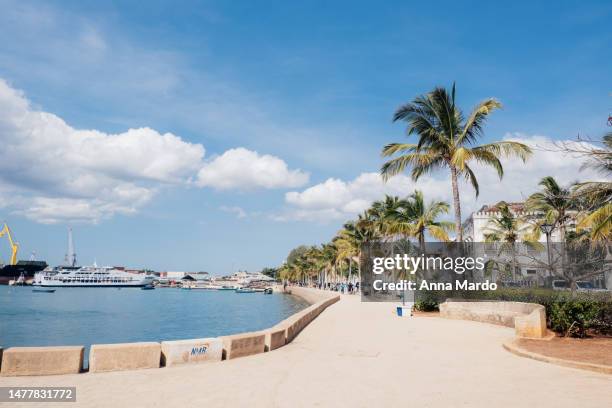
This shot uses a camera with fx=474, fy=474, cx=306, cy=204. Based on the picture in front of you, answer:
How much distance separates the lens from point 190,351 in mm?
9297

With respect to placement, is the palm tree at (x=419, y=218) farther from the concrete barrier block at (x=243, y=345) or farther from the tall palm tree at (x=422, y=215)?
the concrete barrier block at (x=243, y=345)

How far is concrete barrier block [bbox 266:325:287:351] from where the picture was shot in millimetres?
11281

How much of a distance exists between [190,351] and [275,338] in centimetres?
287

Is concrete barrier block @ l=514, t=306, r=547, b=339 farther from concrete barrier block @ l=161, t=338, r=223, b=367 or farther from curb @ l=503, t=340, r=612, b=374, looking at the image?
concrete barrier block @ l=161, t=338, r=223, b=367

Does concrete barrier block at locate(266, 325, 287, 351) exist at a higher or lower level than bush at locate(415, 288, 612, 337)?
lower

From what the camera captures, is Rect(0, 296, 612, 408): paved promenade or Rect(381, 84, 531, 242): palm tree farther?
Rect(381, 84, 531, 242): palm tree

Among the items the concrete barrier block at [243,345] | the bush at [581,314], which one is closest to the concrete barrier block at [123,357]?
the concrete barrier block at [243,345]

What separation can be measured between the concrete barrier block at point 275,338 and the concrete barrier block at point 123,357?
3.03m

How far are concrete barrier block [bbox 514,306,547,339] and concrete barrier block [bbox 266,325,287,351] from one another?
641cm


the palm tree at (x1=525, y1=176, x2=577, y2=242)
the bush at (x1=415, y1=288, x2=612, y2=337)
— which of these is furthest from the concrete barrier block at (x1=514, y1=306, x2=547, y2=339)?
the palm tree at (x1=525, y1=176, x2=577, y2=242)

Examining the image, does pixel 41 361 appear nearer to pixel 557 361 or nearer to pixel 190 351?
pixel 190 351

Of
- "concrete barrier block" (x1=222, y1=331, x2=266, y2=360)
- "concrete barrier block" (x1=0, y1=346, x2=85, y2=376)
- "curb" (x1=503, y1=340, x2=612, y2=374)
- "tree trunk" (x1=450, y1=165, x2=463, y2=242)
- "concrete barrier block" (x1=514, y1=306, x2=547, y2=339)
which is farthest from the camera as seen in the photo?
"tree trunk" (x1=450, y1=165, x2=463, y2=242)

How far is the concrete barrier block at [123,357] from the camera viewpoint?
27.4 ft

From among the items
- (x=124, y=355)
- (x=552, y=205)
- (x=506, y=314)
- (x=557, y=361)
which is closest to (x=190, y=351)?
(x=124, y=355)
